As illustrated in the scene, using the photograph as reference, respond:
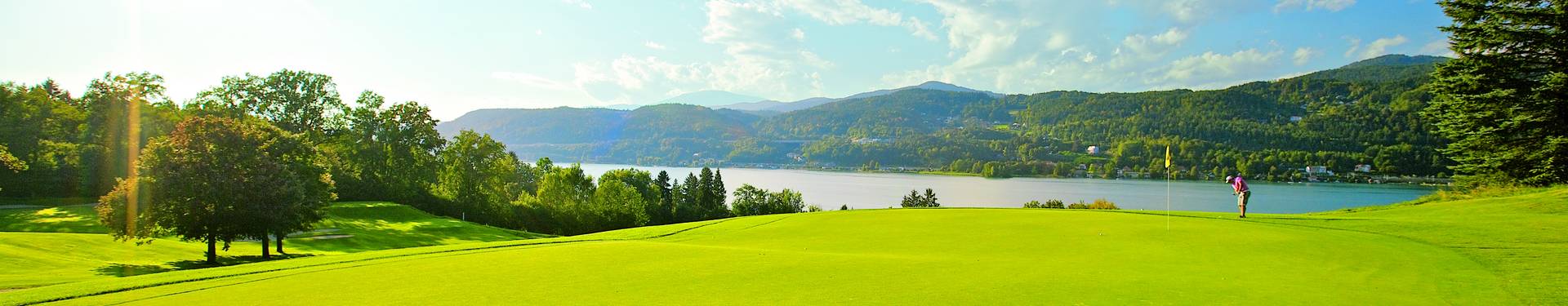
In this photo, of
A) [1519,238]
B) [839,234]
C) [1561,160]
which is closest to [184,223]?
[839,234]

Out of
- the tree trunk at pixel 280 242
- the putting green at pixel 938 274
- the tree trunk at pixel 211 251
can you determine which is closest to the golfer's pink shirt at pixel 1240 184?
the putting green at pixel 938 274

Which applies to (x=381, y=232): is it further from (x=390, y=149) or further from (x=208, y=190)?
(x=390, y=149)

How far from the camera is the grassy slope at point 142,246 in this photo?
699 inches

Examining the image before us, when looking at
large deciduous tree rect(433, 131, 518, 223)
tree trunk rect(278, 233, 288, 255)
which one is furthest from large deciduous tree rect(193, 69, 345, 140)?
tree trunk rect(278, 233, 288, 255)

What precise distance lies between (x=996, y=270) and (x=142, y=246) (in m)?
29.5

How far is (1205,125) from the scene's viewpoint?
172 metres

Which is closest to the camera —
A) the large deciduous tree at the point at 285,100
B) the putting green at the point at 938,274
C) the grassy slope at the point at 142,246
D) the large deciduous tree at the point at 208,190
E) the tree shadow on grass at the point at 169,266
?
the putting green at the point at 938,274

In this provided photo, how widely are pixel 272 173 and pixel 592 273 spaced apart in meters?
21.1

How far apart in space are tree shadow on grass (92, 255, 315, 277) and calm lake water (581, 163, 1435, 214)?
65.2 m

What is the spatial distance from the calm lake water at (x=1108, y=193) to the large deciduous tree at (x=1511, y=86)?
37.4 m

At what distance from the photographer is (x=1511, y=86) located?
30766mm

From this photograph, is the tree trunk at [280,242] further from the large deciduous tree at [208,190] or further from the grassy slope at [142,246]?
the grassy slope at [142,246]

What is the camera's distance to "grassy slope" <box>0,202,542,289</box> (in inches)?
699

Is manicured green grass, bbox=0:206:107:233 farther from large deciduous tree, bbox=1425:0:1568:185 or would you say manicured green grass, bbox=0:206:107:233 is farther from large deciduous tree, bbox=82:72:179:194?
large deciduous tree, bbox=1425:0:1568:185
